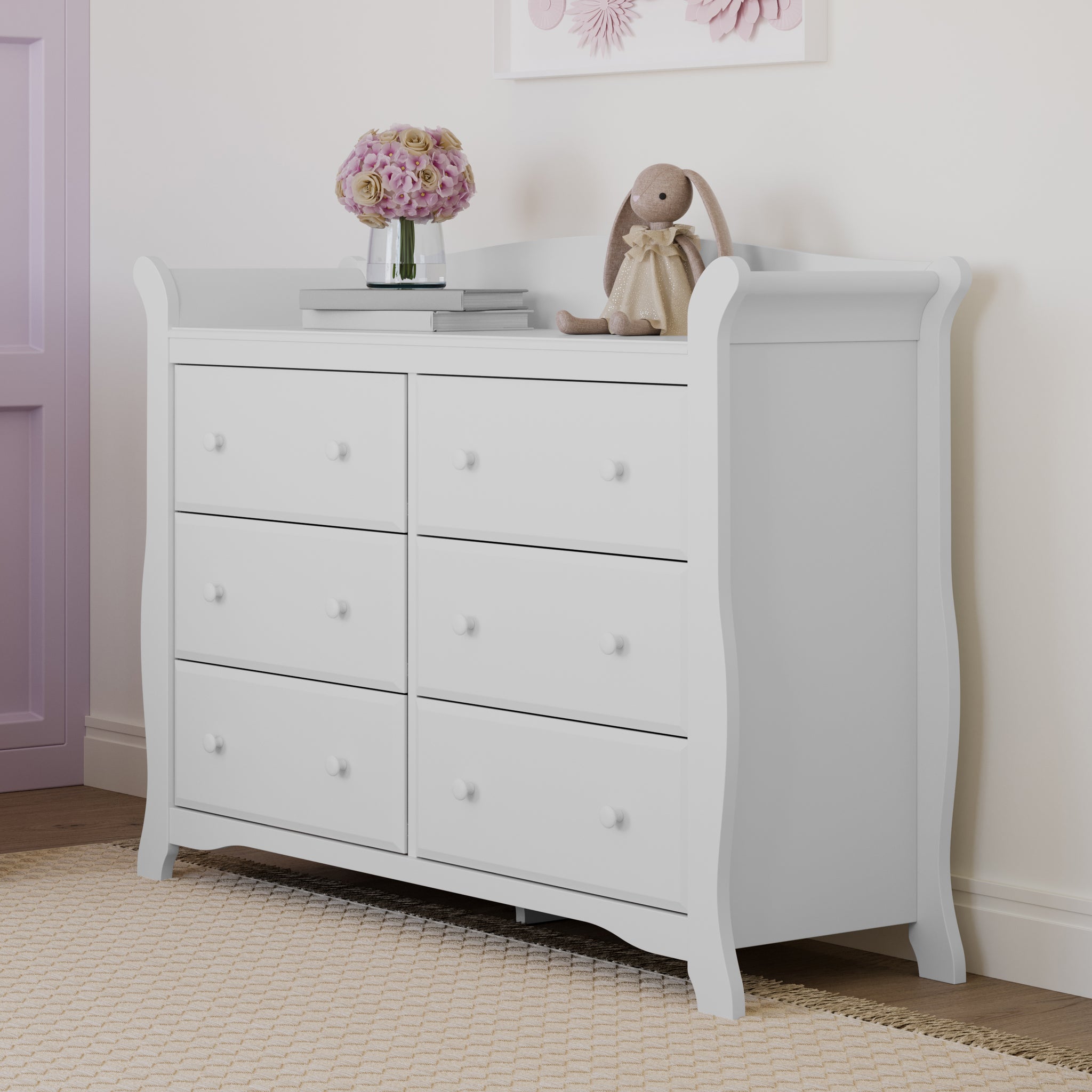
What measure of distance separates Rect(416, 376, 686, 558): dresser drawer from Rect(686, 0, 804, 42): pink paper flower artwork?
0.66m

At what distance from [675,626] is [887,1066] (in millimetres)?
573

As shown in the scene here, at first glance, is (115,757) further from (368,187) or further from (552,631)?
(552,631)

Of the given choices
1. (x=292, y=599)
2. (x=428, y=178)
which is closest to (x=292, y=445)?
(x=292, y=599)

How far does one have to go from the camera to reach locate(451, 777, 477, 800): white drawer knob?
8.20 feet

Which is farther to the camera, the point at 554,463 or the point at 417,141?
the point at 417,141

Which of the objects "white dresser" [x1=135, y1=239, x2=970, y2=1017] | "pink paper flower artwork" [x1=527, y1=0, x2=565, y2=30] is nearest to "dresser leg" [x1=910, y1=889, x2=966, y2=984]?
"white dresser" [x1=135, y1=239, x2=970, y2=1017]

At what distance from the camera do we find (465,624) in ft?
8.13

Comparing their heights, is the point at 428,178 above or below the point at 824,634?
above

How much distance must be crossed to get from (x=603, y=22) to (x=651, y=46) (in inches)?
3.9

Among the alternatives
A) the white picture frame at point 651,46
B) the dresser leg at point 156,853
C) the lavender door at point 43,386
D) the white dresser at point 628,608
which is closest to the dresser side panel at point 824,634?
the white dresser at point 628,608

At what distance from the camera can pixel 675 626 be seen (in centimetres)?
226

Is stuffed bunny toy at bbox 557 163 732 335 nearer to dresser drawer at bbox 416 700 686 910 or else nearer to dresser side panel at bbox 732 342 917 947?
dresser side panel at bbox 732 342 917 947

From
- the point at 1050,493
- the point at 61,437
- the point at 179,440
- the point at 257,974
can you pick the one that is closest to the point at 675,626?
the point at 1050,493

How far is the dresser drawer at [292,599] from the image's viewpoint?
2.59m
